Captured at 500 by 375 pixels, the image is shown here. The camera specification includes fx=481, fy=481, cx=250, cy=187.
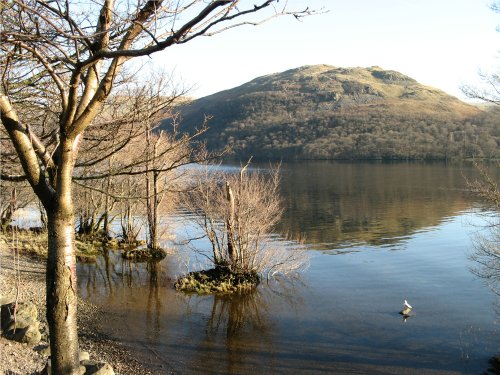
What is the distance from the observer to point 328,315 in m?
18.8

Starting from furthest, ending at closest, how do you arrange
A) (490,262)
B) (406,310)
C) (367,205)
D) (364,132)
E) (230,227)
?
(364,132)
(367,205)
(490,262)
(230,227)
(406,310)

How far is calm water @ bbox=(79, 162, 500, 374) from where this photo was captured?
47.1 ft

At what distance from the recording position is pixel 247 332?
1670 centimetres

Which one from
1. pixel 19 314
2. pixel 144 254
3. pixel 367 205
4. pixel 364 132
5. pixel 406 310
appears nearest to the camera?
pixel 19 314

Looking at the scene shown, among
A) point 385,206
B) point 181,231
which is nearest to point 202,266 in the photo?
point 181,231

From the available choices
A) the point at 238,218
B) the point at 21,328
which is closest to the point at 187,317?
the point at 238,218

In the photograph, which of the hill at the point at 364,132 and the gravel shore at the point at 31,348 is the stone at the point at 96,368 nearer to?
the gravel shore at the point at 31,348

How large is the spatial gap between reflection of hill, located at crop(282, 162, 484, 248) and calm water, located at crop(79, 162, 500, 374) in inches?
86.4

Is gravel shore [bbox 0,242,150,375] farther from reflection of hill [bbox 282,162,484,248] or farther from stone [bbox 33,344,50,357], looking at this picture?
reflection of hill [bbox 282,162,484,248]

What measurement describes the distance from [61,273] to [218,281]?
55.7 ft

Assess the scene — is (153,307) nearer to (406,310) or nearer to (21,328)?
(21,328)

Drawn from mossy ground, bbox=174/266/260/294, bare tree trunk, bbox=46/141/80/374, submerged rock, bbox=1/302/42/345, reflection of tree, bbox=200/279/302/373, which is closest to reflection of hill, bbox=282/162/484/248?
mossy ground, bbox=174/266/260/294

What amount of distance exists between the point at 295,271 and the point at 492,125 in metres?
131

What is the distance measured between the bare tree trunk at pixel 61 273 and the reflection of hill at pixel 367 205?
28586mm
